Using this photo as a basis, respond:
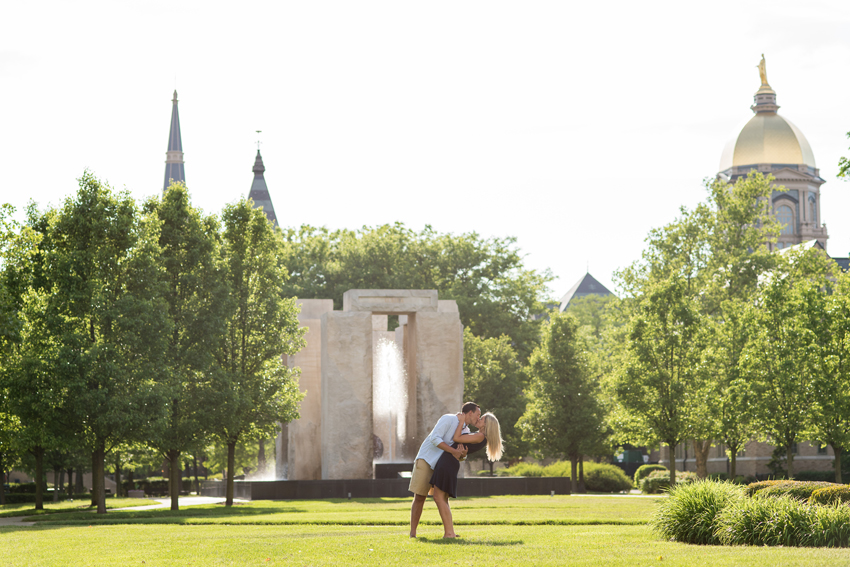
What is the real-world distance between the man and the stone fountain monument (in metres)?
21.9

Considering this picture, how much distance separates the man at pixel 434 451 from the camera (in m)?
12.0

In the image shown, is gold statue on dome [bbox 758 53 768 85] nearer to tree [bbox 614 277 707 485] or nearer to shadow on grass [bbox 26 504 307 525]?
tree [bbox 614 277 707 485]

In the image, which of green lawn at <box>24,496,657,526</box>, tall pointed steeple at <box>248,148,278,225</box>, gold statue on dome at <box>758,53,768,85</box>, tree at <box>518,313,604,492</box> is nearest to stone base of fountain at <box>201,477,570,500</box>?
green lawn at <box>24,496,657,526</box>

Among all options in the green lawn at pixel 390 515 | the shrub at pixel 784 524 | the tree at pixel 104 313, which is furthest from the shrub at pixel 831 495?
the tree at pixel 104 313

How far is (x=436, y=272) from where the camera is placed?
5991cm

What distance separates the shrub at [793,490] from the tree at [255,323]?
17733 millimetres

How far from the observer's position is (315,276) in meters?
58.4

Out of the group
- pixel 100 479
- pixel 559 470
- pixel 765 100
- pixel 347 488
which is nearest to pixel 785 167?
pixel 765 100

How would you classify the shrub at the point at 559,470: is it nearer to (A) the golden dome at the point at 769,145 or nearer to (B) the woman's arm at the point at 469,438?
(B) the woman's arm at the point at 469,438

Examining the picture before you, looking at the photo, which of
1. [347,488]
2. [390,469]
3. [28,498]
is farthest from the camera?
[28,498]

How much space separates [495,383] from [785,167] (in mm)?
70461

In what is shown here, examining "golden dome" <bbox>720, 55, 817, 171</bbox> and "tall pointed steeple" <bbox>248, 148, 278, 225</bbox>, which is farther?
"golden dome" <bbox>720, 55, 817, 171</bbox>

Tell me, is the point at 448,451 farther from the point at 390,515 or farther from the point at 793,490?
the point at 390,515

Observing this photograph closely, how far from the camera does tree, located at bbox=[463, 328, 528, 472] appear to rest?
162 ft
